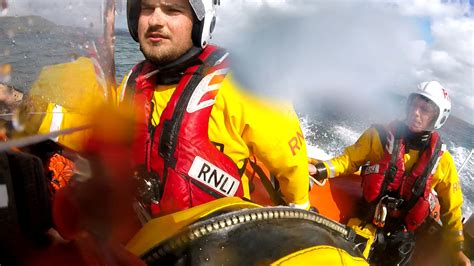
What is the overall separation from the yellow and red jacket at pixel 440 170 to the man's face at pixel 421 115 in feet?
0.72

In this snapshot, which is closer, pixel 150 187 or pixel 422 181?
pixel 150 187

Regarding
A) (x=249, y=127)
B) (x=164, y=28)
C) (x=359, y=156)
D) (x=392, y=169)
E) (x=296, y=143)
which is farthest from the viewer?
(x=359, y=156)

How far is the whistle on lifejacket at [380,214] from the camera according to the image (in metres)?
3.07

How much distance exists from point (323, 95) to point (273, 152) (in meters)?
18.5

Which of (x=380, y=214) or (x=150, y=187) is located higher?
(x=150, y=187)

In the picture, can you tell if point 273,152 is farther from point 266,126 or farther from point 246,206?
point 246,206

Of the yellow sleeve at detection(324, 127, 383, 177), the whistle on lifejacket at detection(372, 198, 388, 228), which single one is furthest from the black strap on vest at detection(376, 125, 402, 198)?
the yellow sleeve at detection(324, 127, 383, 177)

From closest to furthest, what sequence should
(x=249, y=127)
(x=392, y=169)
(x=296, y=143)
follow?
(x=249, y=127)
(x=296, y=143)
(x=392, y=169)

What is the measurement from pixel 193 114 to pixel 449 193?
2.73 metres

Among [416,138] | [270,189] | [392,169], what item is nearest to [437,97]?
[416,138]

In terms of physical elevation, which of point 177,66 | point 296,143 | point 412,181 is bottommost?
point 412,181

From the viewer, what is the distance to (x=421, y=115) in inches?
123

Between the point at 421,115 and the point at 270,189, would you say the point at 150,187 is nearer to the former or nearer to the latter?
the point at 270,189

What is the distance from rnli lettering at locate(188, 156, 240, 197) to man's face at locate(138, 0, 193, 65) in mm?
491
